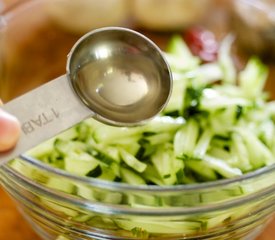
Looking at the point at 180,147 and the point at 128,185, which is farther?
the point at 180,147

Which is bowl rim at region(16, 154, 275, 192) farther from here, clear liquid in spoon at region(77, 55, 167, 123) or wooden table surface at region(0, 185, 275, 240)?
wooden table surface at region(0, 185, 275, 240)

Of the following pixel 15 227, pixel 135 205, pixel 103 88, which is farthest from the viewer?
pixel 15 227

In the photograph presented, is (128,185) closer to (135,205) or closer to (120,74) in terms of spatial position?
(135,205)

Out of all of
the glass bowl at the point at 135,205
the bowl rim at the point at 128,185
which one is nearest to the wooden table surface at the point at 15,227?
the glass bowl at the point at 135,205

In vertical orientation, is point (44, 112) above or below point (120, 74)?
below

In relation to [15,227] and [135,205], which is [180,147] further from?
[15,227]

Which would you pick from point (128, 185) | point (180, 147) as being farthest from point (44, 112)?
point (180, 147)

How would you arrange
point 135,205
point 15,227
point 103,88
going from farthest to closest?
1. point 15,227
2. point 103,88
3. point 135,205

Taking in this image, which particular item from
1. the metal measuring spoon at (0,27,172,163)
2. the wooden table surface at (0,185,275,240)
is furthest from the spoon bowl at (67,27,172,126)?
the wooden table surface at (0,185,275,240)

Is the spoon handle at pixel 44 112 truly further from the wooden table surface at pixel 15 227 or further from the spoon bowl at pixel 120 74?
the wooden table surface at pixel 15 227
